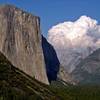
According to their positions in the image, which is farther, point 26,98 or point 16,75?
point 16,75

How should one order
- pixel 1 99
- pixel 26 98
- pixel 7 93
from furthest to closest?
pixel 26 98 < pixel 7 93 < pixel 1 99

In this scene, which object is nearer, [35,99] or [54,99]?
[35,99]

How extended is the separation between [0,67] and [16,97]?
50921 mm

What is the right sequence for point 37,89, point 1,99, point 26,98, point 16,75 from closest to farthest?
point 1,99, point 26,98, point 37,89, point 16,75

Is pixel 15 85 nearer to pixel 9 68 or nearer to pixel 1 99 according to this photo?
pixel 9 68

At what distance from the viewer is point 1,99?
420 feet

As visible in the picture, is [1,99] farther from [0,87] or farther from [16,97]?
[0,87]

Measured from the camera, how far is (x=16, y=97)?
14538 cm

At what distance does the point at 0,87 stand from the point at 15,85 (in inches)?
742

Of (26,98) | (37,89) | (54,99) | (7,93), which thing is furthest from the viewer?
(37,89)

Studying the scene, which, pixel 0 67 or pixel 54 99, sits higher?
pixel 0 67

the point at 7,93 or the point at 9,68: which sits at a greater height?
the point at 9,68

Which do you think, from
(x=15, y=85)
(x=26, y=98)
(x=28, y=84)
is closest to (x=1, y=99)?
(x=26, y=98)

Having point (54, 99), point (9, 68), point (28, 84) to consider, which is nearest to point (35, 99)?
point (54, 99)
